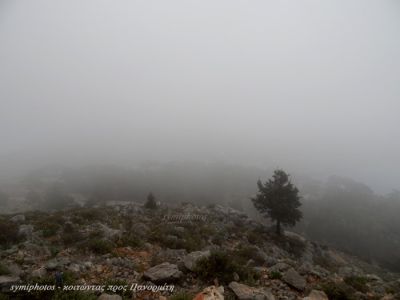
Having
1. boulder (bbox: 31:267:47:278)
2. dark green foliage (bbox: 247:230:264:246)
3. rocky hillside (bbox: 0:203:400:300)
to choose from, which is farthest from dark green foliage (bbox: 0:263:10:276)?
dark green foliage (bbox: 247:230:264:246)

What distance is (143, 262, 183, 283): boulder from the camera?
11570 mm

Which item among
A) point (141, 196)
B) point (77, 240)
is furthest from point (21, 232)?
point (141, 196)

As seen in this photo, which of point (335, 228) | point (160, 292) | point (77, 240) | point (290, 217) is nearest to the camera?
point (160, 292)

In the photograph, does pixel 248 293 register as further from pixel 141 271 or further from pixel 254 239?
pixel 254 239

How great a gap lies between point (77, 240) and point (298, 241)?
31.9 m

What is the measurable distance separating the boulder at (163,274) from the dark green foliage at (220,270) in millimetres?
1102

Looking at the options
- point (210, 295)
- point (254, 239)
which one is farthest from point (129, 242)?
point (254, 239)

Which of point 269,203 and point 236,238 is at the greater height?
A: point 269,203

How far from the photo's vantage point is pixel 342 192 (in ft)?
470

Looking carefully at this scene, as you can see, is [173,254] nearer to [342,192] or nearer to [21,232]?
[21,232]

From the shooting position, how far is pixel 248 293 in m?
10.3

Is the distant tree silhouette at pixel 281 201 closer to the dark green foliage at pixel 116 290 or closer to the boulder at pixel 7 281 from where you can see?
the dark green foliage at pixel 116 290

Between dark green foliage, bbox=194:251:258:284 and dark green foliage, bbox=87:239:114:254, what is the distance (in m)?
6.69

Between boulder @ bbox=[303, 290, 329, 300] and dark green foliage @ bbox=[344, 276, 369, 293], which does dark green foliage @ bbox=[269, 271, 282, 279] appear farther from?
dark green foliage @ bbox=[344, 276, 369, 293]
